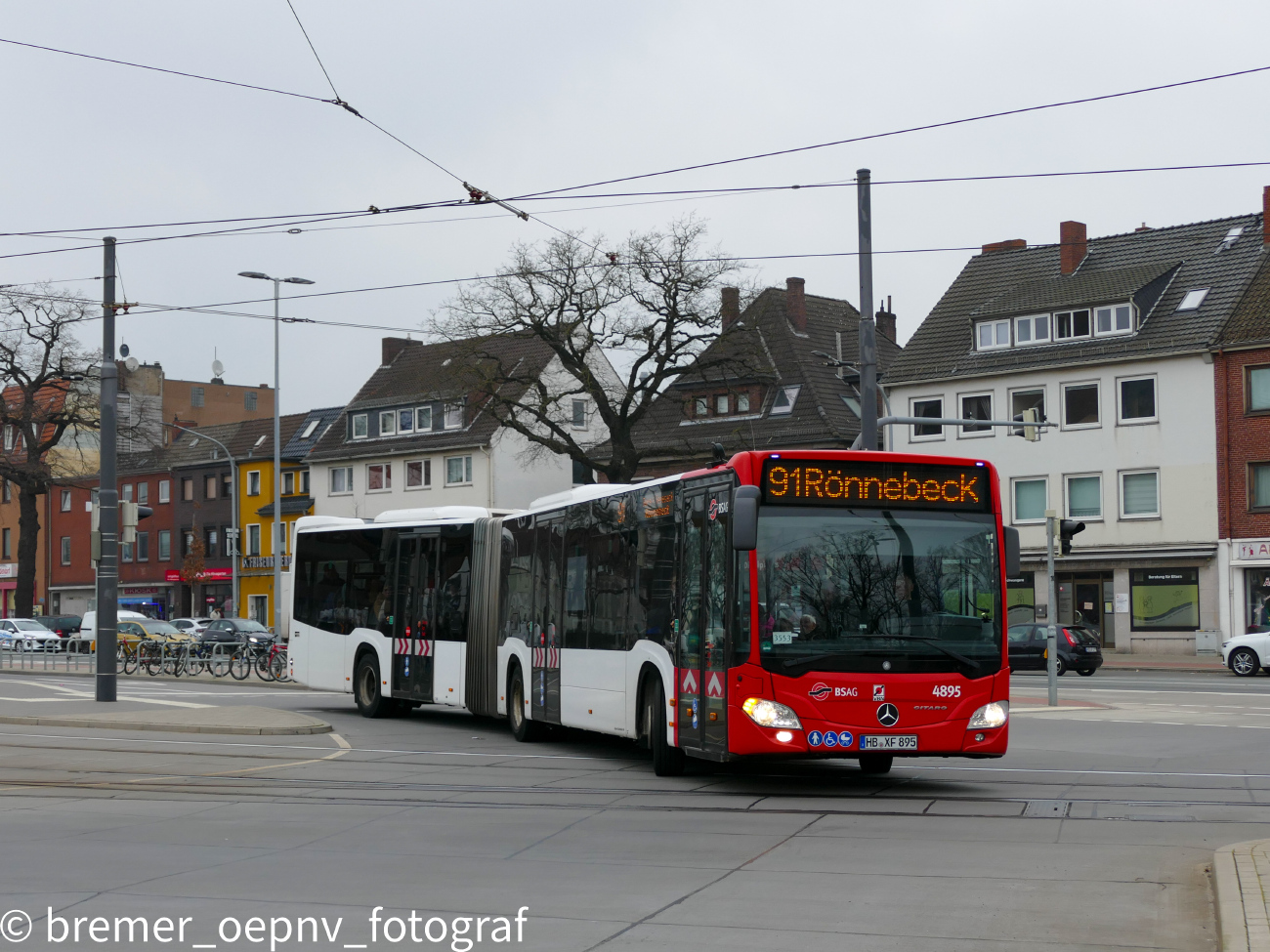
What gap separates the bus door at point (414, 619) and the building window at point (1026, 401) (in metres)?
33.9

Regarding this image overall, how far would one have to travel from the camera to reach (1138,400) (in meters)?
51.7

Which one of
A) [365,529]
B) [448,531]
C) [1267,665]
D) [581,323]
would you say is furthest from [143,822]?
[581,323]

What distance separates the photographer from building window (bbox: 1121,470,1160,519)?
167 ft

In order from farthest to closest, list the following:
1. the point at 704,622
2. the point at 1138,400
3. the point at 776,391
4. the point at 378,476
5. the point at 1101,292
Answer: the point at 378,476
the point at 776,391
the point at 1101,292
the point at 1138,400
the point at 704,622

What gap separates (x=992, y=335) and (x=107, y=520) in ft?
122

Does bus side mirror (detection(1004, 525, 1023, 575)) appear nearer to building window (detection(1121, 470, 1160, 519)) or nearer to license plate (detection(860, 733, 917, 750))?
license plate (detection(860, 733, 917, 750))

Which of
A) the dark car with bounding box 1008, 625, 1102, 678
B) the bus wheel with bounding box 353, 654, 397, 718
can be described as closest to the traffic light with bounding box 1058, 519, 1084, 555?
the bus wheel with bounding box 353, 654, 397, 718

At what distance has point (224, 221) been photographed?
82.2ft

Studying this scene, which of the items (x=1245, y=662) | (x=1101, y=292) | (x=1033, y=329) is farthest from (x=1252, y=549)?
(x=1033, y=329)

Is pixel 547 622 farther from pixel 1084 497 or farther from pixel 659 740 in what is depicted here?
pixel 1084 497

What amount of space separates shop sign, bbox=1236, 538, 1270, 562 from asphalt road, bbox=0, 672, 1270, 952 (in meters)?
30.0

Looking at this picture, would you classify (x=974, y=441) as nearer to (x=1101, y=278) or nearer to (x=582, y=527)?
(x=1101, y=278)

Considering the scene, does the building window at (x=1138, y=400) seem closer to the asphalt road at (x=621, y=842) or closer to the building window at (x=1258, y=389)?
the building window at (x=1258, y=389)

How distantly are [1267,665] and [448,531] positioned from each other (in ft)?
79.7
